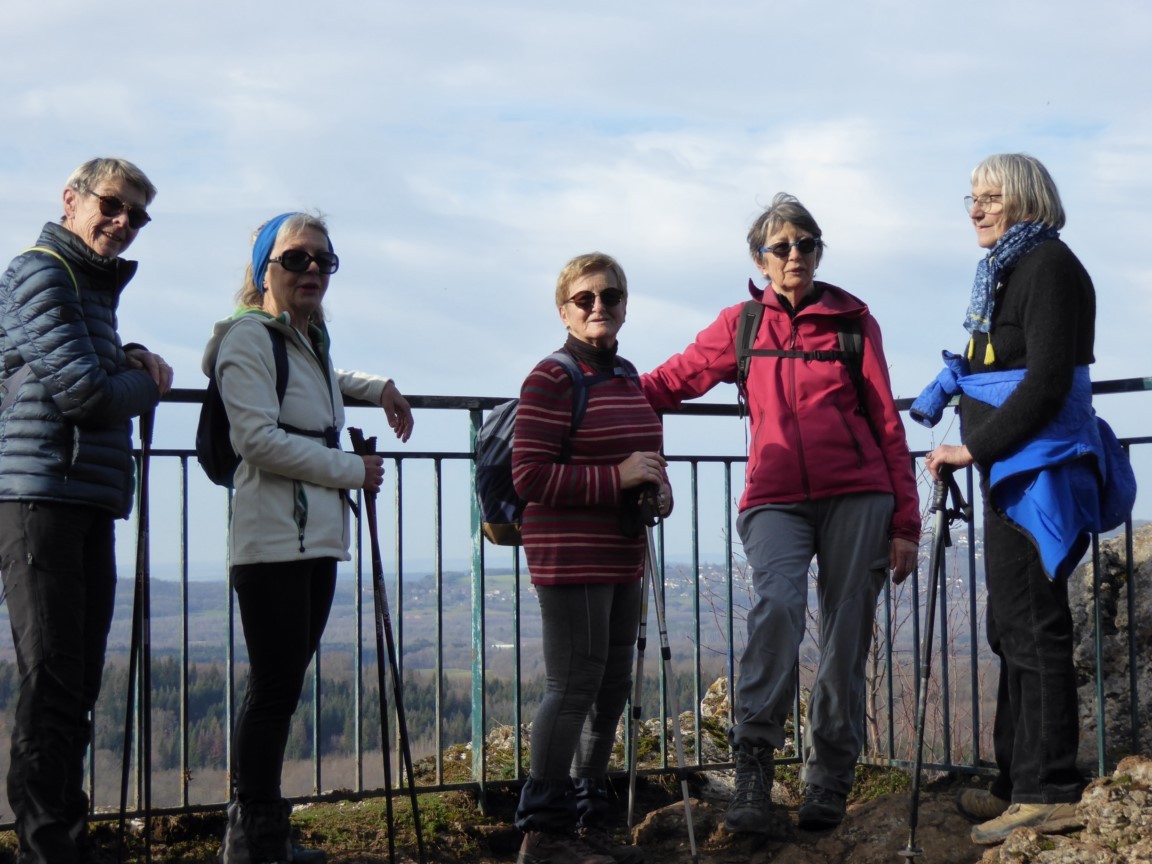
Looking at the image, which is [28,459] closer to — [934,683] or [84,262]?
[84,262]

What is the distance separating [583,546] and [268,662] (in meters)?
0.99

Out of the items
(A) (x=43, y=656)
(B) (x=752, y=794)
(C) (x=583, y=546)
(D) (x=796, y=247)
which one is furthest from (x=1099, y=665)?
(A) (x=43, y=656)

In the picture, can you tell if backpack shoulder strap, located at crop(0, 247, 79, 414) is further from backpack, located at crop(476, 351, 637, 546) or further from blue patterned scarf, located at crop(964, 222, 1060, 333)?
blue patterned scarf, located at crop(964, 222, 1060, 333)

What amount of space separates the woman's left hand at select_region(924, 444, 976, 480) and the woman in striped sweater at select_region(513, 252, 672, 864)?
2.97ft

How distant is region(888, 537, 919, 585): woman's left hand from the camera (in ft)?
13.9

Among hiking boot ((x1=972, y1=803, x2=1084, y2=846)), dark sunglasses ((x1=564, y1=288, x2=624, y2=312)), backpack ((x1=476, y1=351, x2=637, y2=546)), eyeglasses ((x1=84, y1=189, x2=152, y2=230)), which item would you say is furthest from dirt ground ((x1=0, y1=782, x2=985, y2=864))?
eyeglasses ((x1=84, y1=189, x2=152, y2=230))

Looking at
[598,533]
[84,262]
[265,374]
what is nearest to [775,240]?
[598,533]

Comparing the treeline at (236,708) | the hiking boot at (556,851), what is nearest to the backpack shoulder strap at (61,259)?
the treeline at (236,708)

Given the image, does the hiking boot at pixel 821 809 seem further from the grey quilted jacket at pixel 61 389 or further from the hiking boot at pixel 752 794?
the grey quilted jacket at pixel 61 389

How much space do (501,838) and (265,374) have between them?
200cm

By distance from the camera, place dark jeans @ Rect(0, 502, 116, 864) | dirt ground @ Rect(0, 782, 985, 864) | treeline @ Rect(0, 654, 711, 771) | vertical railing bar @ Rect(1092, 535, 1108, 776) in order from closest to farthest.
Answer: dark jeans @ Rect(0, 502, 116, 864), dirt ground @ Rect(0, 782, 985, 864), treeline @ Rect(0, 654, 711, 771), vertical railing bar @ Rect(1092, 535, 1108, 776)

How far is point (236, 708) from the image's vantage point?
14.3 feet

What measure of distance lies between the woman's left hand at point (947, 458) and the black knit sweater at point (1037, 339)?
6 centimetres

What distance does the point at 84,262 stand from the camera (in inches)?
143
